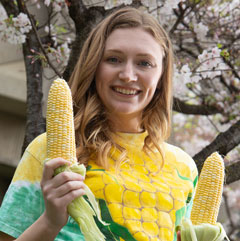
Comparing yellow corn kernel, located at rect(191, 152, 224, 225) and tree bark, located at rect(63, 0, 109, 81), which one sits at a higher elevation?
tree bark, located at rect(63, 0, 109, 81)

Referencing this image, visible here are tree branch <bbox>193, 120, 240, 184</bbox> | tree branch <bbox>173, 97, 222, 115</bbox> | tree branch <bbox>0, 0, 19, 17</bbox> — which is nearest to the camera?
tree branch <bbox>193, 120, 240, 184</bbox>

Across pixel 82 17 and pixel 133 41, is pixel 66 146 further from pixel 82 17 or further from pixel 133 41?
pixel 82 17

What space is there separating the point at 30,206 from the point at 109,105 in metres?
0.64

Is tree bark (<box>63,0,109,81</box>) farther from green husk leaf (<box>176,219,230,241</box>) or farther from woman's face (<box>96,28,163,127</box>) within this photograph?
green husk leaf (<box>176,219,230,241</box>)

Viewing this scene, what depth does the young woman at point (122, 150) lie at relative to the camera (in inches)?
101

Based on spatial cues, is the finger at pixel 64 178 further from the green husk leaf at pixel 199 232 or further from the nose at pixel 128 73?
the nose at pixel 128 73

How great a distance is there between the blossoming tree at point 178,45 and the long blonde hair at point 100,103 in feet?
3.58

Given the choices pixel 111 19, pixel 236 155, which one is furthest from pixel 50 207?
pixel 236 155

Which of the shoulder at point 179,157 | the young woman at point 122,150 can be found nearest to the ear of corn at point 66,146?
the young woman at point 122,150

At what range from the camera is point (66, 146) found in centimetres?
227

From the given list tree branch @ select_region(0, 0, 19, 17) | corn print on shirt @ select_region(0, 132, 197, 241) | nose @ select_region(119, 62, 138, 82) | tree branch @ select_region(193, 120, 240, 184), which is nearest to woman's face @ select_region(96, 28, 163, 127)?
nose @ select_region(119, 62, 138, 82)

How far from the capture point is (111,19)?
3.03m

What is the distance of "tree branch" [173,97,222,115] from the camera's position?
17.7 ft

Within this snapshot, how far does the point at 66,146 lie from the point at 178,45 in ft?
13.0
